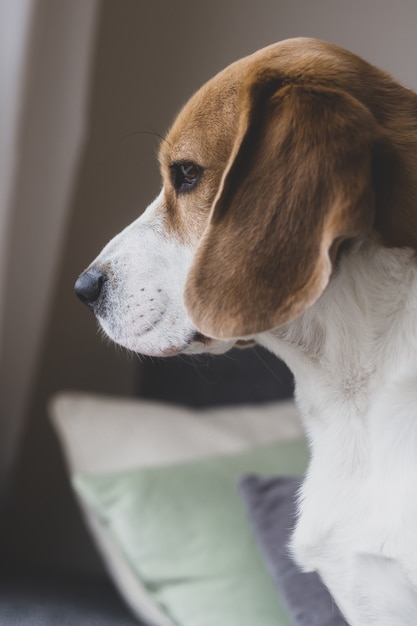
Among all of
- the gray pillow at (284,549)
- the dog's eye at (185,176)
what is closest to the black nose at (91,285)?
the dog's eye at (185,176)

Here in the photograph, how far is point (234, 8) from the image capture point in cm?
151

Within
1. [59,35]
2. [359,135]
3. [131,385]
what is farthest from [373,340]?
[131,385]

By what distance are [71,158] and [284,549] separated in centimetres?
A: 89

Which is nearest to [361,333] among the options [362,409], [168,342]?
[362,409]

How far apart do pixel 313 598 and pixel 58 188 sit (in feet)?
3.11

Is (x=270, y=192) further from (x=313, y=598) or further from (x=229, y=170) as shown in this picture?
(x=313, y=598)

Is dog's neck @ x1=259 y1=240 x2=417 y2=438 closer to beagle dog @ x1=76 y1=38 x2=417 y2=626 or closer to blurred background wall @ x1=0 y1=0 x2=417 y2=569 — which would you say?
beagle dog @ x1=76 y1=38 x2=417 y2=626

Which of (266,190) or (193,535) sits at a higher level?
(266,190)

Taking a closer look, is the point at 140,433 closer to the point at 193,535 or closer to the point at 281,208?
the point at 193,535

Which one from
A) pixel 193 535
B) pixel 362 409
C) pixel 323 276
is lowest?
pixel 193 535

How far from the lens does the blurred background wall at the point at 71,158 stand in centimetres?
149

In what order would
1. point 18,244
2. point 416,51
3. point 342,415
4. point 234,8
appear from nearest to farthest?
1. point 342,415
2. point 416,51
3. point 234,8
4. point 18,244

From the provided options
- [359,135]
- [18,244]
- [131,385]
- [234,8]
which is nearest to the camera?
[359,135]

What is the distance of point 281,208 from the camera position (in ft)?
2.29
